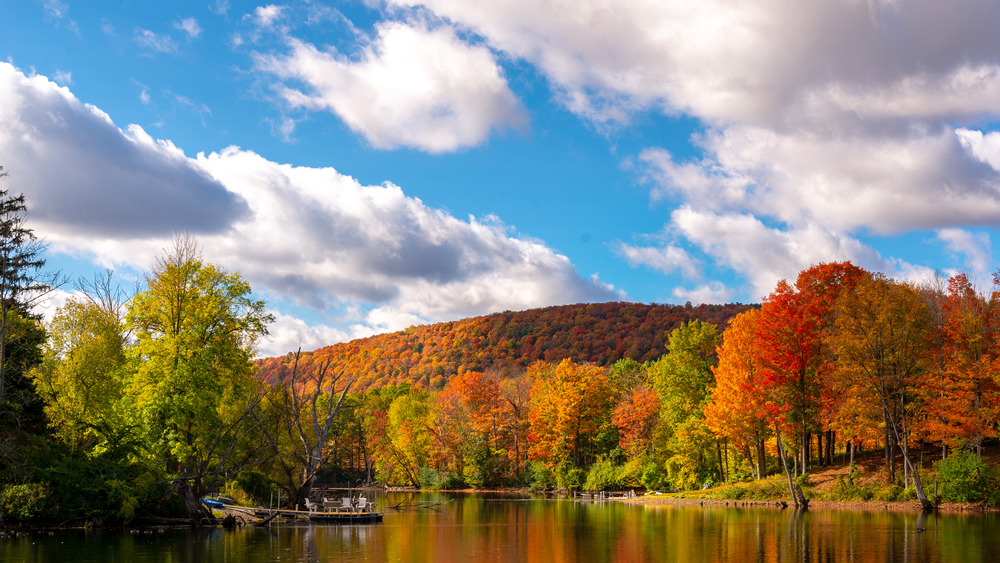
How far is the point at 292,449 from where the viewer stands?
52.2m

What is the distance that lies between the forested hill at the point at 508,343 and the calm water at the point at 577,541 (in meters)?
84.7

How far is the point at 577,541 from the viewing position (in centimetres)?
3269

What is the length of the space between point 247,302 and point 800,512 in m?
36.1

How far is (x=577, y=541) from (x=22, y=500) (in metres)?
26.0

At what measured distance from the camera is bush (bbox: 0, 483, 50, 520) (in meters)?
34.8

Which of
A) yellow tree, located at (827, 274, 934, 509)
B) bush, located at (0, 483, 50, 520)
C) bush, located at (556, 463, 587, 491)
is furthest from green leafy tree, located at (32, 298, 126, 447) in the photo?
bush, located at (556, 463, 587, 491)

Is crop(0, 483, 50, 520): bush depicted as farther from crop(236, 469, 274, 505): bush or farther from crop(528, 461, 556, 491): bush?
crop(528, 461, 556, 491): bush

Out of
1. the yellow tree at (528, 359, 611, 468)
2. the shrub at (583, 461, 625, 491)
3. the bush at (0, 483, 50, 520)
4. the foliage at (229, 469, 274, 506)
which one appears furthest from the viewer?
the yellow tree at (528, 359, 611, 468)

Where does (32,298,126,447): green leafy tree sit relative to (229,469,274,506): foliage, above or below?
above

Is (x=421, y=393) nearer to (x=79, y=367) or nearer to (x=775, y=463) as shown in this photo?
(x=775, y=463)

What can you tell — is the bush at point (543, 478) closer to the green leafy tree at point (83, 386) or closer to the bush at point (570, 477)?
the bush at point (570, 477)

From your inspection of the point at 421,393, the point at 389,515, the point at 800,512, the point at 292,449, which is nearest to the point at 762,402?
the point at 800,512

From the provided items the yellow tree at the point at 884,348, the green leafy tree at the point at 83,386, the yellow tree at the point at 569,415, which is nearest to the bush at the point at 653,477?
the yellow tree at the point at 569,415

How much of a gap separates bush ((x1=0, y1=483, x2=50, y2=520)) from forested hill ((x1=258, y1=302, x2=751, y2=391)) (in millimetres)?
90652
